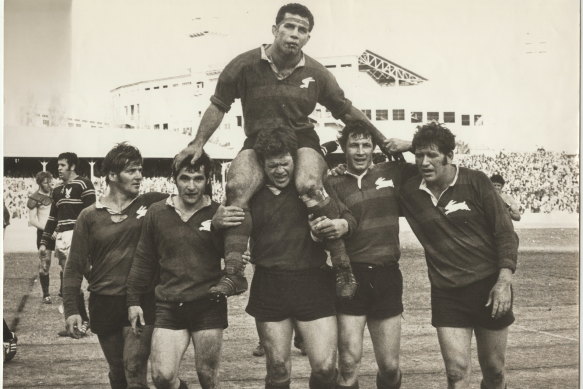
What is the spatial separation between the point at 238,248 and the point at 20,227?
1.48 metres

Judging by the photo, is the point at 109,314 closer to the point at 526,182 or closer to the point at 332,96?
the point at 332,96

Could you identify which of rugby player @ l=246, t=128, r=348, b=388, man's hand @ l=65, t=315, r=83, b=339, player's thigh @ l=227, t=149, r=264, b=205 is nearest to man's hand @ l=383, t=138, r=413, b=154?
rugby player @ l=246, t=128, r=348, b=388

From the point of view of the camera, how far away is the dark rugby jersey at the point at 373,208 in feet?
9.62

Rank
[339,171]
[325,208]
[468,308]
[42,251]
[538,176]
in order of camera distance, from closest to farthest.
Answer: [325,208] < [468,308] < [339,171] < [538,176] < [42,251]

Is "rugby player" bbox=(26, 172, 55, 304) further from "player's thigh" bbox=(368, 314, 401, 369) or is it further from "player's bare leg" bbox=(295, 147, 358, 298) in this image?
"player's thigh" bbox=(368, 314, 401, 369)

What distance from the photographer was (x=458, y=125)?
12.0ft

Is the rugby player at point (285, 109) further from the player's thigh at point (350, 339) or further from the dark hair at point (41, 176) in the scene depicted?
the dark hair at point (41, 176)

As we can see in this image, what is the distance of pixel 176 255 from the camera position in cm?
275

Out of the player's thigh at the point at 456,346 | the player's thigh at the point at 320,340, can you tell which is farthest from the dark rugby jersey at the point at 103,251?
the player's thigh at the point at 456,346

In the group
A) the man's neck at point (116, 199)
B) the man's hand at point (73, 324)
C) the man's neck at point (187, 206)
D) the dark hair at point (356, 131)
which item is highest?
the dark hair at point (356, 131)

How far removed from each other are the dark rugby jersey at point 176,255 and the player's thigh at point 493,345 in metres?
1.12

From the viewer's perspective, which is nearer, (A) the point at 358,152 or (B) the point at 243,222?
(B) the point at 243,222

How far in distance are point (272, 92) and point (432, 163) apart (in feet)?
2.42

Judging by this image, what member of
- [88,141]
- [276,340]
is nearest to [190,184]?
[276,340]
